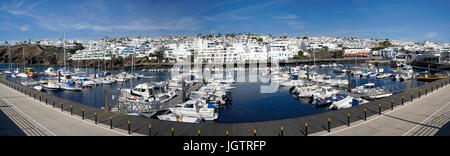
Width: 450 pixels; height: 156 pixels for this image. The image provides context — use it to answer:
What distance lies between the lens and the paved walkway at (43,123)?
32.8 feet

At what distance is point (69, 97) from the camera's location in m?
28.7

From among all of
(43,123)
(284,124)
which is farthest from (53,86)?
(284,124)

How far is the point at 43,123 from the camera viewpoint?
1149 cm

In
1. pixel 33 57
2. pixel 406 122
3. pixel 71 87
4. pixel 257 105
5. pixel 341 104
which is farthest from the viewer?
pixel 33 57

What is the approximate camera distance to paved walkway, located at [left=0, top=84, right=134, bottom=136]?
393 inches

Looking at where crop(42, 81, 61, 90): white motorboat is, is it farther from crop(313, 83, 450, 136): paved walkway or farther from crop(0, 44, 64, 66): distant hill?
crop(0, 44, 64, 66): distant hill

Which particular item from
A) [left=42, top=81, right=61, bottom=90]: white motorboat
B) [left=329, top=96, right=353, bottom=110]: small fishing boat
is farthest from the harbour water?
[left=42, top=81, right=61, bottom=90]: white motorboat

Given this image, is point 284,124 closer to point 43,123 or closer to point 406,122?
point 406,122

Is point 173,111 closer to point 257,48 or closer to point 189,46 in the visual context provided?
point 257,48

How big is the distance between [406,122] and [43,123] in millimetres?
15732

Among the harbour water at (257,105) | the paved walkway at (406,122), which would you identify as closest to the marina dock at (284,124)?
the paved walkway at (406,122)

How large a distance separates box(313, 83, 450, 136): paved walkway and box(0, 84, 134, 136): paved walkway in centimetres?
912
